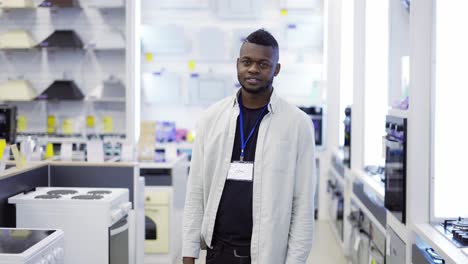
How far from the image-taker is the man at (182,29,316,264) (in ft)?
7.64

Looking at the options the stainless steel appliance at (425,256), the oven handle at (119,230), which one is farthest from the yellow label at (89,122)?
the stainless steel appliance at (425,256)

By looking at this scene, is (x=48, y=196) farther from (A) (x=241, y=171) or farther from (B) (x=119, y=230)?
(A) (x=241, y=171)

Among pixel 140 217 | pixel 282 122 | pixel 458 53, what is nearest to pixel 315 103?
pixel 140 217

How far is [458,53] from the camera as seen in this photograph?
313 cm

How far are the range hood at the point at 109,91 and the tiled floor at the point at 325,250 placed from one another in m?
2.51

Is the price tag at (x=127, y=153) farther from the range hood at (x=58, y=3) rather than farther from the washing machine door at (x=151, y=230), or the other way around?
the range hood at (x=58, y=3)

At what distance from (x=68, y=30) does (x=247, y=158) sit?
5.96 meters

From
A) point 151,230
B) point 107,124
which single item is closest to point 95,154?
point 151,230

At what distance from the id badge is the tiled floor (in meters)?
3.48

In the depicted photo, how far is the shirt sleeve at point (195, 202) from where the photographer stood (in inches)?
97.0

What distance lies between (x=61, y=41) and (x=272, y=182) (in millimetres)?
5978

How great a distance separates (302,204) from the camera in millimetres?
2381

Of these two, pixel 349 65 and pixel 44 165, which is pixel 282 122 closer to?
pixel 44 165

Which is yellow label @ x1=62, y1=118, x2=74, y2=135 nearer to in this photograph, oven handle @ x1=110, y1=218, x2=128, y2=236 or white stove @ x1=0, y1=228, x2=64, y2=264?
oven handle @ x1=110, y1=218, x2=128, y2=236
